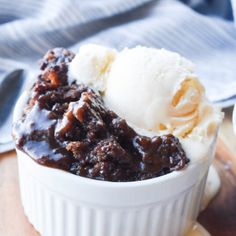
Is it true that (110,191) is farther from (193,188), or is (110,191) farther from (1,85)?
(1,85)

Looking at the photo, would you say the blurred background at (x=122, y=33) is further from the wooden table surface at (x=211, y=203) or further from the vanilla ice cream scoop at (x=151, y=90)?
the vanilla ice cream scoop at (x=151, y=90)

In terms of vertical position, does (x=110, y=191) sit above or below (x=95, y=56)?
below

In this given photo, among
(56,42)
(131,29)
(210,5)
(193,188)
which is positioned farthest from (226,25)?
(193,188)

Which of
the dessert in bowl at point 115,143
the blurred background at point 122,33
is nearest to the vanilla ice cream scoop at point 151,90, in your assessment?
the dessert in bowl at point 115,143

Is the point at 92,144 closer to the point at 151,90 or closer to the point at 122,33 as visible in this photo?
the point at 151,90

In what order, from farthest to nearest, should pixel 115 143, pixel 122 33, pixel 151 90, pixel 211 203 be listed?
pixel 122 33, pixel 211 203, pixel 151 90, pixel 115 143

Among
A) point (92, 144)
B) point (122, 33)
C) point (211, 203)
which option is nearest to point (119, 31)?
point (122, 33)
